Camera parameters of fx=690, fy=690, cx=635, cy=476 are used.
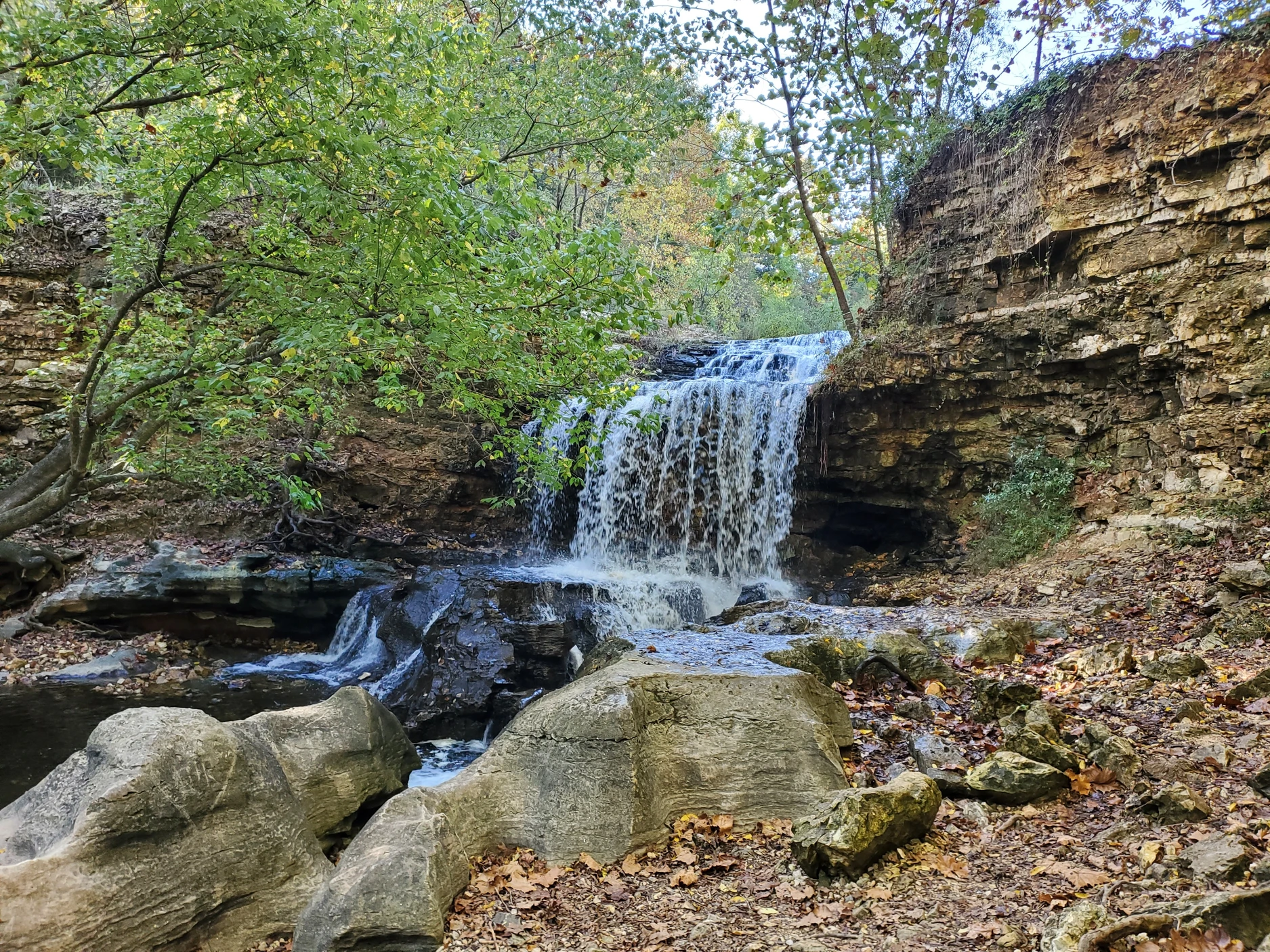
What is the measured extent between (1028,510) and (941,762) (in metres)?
8.00

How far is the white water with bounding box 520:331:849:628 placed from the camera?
526 inches

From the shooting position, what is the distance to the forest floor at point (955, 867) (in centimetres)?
270

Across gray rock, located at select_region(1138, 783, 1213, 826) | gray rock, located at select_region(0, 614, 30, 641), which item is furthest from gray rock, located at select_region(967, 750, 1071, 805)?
gray rock, located at select_region(0, 614, 30, 641)

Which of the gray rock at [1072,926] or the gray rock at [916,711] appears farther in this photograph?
the gray rock at [916,711]

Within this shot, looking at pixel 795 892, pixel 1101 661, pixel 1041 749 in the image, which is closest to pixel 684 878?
pixel 795 892

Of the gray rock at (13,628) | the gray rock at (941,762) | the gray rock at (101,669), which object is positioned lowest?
the gray rock at (101,669)

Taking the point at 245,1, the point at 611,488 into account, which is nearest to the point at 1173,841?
the point at 245,1

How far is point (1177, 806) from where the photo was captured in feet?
9.78

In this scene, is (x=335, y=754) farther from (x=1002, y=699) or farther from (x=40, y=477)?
(x=40, y=477)

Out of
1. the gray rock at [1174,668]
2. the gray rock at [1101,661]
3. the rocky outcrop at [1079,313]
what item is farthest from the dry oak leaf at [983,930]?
the rocky outcrop at [1079,313]

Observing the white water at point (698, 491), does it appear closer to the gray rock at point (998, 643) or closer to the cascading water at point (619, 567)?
the cascading water at point (619, 567)

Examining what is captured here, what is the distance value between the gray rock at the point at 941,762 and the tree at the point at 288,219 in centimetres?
443

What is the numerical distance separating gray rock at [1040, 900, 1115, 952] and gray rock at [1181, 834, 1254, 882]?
0.42 meters

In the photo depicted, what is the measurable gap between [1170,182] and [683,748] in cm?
1006
